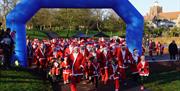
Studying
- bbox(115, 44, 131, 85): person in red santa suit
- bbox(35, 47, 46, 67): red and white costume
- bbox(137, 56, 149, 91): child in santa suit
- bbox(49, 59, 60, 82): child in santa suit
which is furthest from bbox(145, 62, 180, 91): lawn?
bbox(35, 47, 46, 67): red and white costume

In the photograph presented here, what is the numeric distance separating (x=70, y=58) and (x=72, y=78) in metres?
0.76

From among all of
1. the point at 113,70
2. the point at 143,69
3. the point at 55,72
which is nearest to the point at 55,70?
the point at 55,72

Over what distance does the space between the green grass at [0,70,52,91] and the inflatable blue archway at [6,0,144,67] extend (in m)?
4.18

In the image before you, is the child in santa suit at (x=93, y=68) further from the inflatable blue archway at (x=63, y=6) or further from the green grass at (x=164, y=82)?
the inflatable blue archway at (x=63, y=6)

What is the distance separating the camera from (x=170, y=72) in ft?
81.7

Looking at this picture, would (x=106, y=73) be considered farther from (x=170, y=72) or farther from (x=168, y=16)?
(x=168, y=16)

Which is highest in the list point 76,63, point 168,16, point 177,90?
point 168,16

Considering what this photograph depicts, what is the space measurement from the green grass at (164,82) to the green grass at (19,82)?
425 cm

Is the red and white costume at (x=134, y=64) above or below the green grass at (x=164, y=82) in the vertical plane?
above

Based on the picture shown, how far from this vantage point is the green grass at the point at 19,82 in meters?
16.8

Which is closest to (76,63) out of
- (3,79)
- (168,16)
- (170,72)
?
(3,79)

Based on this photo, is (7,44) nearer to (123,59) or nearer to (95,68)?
(95,68)

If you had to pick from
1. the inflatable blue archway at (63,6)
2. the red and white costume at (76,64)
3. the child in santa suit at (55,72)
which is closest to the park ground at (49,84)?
the child in santa suit at (55,72)

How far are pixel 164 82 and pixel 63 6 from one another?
7929 millimetres
